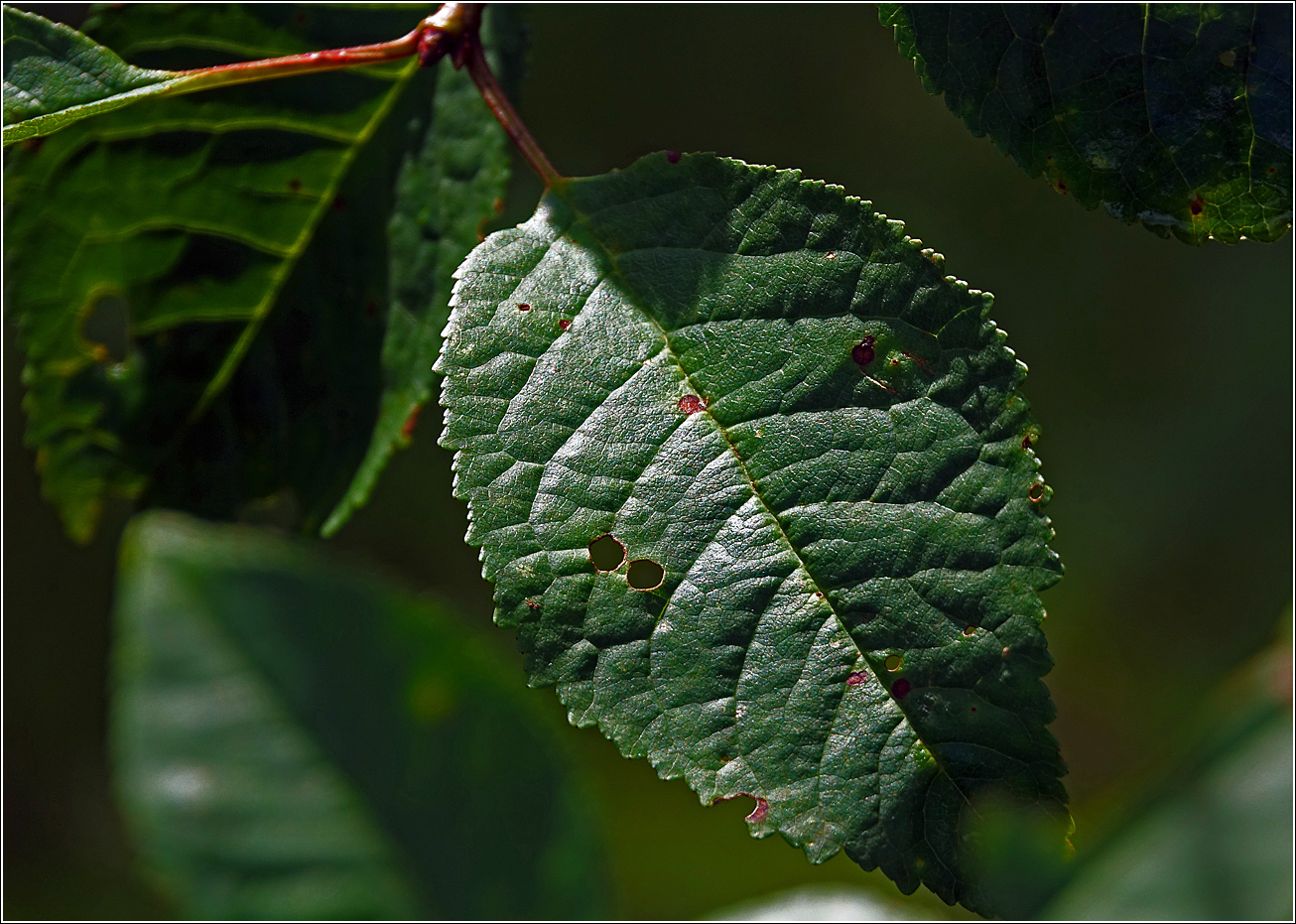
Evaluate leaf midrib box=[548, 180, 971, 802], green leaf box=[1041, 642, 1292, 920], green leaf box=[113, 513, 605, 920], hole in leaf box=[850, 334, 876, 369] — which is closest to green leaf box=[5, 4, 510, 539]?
green leaf box=[113, 513, 605, 920]

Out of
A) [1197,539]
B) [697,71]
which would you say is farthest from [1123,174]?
[1197,539]

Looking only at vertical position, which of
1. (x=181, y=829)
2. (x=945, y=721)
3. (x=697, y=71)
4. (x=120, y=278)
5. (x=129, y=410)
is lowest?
(x=945, y=721)

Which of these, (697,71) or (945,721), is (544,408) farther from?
(697,71)

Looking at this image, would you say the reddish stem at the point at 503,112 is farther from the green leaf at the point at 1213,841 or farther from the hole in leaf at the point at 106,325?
the hole in leaf at the point at 106,325

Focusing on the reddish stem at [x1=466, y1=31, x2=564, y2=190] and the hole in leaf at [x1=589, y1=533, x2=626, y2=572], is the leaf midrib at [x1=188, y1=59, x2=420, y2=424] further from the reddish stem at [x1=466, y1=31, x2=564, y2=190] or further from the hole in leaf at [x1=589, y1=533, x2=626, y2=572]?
the hole in leaf at [x1=589, y1=533, x2=626, y2=572]

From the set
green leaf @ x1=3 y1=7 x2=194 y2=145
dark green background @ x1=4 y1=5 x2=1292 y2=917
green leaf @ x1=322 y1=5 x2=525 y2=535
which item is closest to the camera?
green leaf @ x1=3 y1=7 x2=194 y2=145
